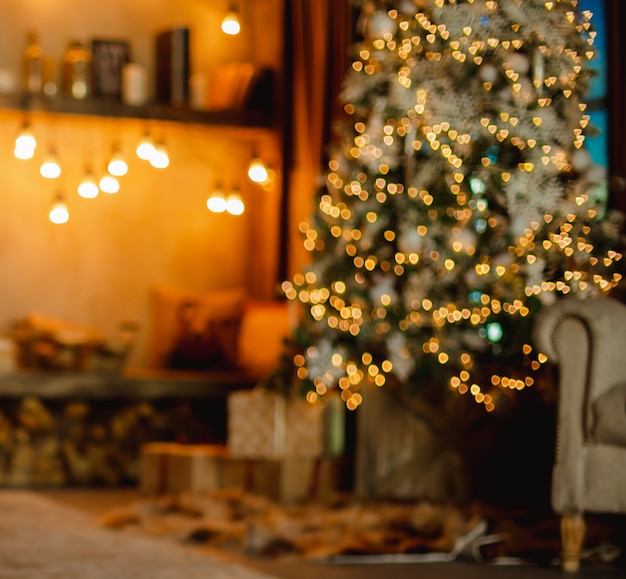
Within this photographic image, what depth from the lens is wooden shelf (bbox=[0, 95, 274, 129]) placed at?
647cm

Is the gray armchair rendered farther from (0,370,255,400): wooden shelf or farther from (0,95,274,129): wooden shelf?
(0,95,274,129): wooden shelf

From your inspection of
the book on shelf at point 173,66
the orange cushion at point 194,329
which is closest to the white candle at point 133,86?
the book on shelf at point 173,66

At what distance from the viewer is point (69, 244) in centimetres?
684

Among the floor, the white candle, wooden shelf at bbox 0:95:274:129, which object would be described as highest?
the white candle

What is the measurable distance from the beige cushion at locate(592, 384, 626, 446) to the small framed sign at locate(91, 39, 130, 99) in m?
3.75

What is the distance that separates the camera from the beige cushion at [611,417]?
3631 mm

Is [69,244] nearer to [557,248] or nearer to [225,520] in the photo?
[225,520]

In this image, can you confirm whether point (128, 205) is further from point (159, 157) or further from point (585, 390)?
point (585, 390)

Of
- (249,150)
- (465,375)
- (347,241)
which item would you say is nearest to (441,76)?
(347,241)

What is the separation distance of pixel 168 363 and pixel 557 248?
2742 mm

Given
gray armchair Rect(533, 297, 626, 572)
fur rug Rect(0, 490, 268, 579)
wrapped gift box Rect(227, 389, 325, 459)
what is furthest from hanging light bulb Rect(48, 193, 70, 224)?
gray armchair Rect(533, 297, 626, 572)

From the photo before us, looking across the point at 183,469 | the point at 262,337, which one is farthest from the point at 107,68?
the point at 183,469

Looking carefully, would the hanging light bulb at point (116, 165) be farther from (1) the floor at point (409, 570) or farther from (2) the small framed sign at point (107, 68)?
(1) the floor at point (409, 570)

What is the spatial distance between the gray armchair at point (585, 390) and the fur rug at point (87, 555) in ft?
3.06
